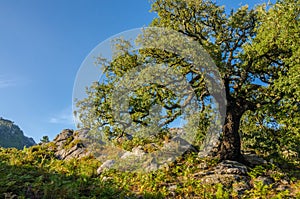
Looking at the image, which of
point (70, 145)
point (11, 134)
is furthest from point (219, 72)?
point (11, 134)

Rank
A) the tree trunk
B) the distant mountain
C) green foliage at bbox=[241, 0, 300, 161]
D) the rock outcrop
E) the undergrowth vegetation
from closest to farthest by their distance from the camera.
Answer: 1. the undergrowth vegetation
2. green foliage at bbox=[241, 0, 300, 161]
3. the tree trunk
4. the rock outcrop
5. the distant mountain

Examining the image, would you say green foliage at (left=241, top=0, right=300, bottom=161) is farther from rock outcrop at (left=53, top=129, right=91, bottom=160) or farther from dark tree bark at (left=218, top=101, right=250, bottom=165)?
rock outcrop at (left=53, top=129, right=91, bottom=160)

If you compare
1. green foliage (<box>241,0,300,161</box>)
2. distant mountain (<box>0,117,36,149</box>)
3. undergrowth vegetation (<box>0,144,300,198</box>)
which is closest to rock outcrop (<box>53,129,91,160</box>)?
undergrowth vegetation (<box>0,144,300,198</box>)

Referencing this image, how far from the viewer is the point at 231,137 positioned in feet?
50.3

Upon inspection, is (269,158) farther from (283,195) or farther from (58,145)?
(58,145)

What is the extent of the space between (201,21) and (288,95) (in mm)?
6878

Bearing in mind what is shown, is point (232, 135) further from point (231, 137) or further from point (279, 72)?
point (279, 72)

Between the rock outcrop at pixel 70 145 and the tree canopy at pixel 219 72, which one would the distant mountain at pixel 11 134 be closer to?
the rock outcrop at pixel 70 145

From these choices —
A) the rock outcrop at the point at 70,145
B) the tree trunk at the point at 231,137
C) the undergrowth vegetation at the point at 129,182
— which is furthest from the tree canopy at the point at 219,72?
the rock outcrop at the point at 70,145

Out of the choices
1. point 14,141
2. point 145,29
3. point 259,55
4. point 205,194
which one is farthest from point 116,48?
point 14,141

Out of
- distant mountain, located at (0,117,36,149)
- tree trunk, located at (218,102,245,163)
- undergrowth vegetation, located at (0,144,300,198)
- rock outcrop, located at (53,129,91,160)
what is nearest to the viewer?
undergrowth vegetation, located at (0,144,300,198)

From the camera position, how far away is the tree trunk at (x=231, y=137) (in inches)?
594

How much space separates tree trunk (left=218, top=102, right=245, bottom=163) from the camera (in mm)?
15086

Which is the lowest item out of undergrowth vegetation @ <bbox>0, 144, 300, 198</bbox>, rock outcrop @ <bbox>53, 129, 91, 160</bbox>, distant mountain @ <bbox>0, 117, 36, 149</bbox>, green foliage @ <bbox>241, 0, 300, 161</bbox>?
undergrowth vegetation @ <bbox>0, 144, 300, 198</bbox>
